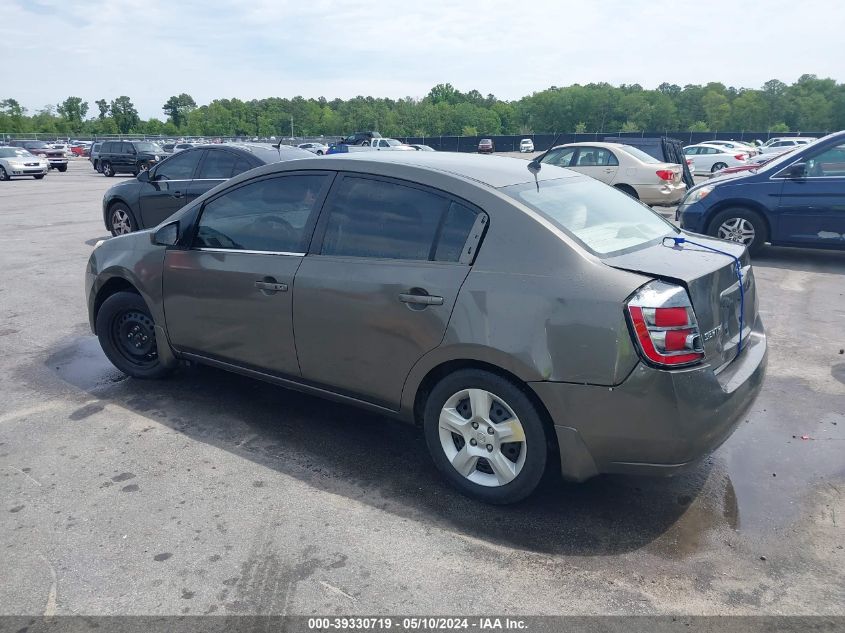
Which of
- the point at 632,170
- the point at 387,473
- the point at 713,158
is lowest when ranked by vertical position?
the point at 387,473

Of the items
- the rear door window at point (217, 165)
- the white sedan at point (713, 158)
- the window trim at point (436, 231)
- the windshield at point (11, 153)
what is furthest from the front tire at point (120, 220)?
the white sedan at point (713, 158)

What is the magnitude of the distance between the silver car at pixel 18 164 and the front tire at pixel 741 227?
31.6 meters

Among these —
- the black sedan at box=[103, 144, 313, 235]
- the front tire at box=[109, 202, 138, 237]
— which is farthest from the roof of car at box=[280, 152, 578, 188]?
the front tire at box=[109, 202, 138, 237]

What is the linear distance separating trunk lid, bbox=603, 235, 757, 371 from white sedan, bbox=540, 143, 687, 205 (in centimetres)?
1029

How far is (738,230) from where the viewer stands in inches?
381

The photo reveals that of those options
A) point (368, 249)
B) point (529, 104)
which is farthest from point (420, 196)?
point (529, 104)

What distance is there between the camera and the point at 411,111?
133 meters

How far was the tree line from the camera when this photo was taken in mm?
108938

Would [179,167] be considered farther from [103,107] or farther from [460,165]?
[103,107]

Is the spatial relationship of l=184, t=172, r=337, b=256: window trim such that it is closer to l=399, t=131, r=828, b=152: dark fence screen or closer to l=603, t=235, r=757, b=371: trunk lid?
l=603, t=235, r=757, b=371: trunk lid

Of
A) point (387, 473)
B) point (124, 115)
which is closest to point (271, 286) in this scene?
point (387, 473)

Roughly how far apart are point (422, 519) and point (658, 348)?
1.40 metres

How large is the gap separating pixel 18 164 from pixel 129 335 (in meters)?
31.4

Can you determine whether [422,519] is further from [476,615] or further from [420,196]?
[420,196]
